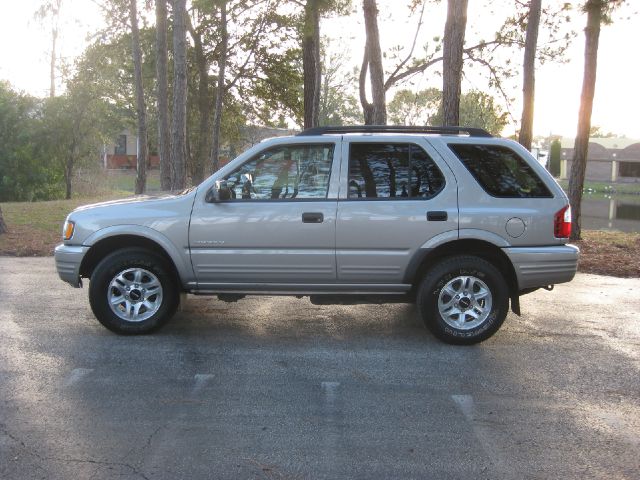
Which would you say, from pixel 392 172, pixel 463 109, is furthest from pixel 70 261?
pixel 463 109

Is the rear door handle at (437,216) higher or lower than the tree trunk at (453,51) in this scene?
lower

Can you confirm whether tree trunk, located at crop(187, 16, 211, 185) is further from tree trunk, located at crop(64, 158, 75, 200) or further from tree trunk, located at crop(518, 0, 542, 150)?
tree trunk, located at crop(518, 0, 542, 150)

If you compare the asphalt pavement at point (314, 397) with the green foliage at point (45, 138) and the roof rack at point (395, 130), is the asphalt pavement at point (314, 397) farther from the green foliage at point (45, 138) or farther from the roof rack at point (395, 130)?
the green foliage at point (45, 138)

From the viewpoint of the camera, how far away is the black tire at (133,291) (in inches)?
236

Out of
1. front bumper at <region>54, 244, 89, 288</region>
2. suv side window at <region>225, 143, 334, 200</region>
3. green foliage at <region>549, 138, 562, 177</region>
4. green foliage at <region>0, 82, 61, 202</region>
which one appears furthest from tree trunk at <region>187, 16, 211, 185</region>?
green foliage at <region>549, 138, 562, 177</region>

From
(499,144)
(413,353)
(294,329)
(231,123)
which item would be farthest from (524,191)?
(231,123)

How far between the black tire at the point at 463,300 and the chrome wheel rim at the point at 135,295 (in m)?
2.48

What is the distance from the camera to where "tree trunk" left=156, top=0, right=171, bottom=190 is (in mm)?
16953

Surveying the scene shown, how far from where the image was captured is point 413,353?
18.8 feet

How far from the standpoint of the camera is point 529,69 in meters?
13.9

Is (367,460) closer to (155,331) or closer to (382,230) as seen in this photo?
(382,230)

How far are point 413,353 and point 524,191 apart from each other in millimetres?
1800

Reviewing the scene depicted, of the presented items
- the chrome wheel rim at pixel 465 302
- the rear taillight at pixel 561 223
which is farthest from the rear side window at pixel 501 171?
the chrome wheel rim at pixel 465 302

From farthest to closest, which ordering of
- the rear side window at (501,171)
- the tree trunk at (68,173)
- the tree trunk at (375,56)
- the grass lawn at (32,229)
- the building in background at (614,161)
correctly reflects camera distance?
the building in background at (614,161) → the tree trunk at (68,173) → the tree trunk at (375,56) → the grass lawn at (32,229) → the rear side window at (501,171)
